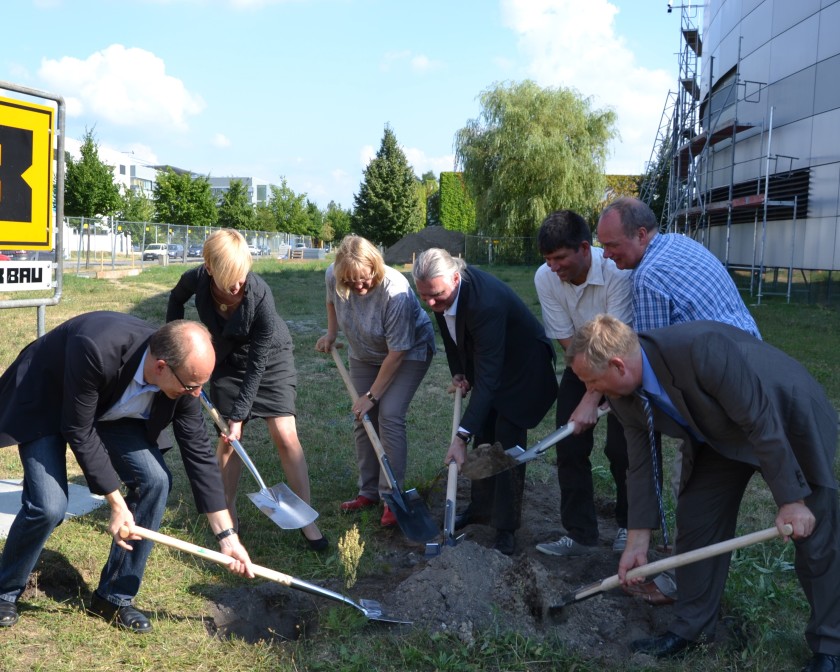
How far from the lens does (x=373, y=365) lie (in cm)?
466

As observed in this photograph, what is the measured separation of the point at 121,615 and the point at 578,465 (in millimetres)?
2271

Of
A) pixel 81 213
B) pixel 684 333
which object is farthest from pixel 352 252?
pixel 81 213

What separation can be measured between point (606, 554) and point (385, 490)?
132cm

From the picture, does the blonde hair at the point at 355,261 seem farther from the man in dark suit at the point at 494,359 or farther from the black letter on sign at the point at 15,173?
the black letter on sign at the point at 15,173

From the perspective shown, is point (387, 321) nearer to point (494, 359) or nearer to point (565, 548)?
point (494, 359)

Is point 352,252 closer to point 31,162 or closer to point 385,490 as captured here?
point 385,490

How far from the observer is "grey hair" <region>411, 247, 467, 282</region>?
12.3 feet

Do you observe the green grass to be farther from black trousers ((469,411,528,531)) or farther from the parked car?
the parked car

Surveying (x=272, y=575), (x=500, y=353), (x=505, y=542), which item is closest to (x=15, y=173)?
(x=272, y=575)

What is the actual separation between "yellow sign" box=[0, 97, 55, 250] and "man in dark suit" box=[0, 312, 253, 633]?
157cm

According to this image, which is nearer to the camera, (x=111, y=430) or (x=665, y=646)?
(x=665, y=646)

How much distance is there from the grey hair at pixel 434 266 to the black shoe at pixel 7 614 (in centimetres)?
220

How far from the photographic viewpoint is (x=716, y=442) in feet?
9.55

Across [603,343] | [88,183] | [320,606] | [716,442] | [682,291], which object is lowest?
[320,606]
